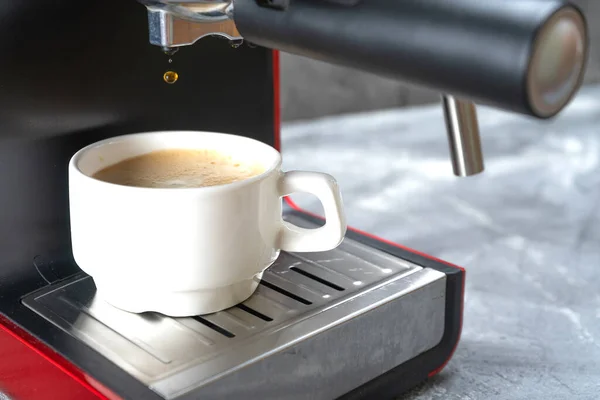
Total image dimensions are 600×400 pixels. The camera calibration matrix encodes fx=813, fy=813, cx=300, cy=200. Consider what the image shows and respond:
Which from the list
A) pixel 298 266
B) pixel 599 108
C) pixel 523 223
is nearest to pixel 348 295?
pixel 298 266

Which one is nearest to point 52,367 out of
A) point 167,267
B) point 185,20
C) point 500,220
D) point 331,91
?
point 167,267

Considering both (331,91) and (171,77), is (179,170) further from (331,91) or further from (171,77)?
(331,91)

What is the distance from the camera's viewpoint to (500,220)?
771mm

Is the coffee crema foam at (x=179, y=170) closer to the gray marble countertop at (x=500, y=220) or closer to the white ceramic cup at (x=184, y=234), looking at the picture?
the white ceramic cup at (x=184, y=234)

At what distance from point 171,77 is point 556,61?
274 mm

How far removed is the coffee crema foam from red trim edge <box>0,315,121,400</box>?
0.29 feet

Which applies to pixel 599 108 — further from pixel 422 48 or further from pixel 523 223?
pixel 422 48

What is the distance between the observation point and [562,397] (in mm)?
485

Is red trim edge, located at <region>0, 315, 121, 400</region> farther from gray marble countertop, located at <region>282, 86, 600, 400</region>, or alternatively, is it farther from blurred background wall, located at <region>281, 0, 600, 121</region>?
blurred background wall, located at <region>281, 0, 600, 121</region>

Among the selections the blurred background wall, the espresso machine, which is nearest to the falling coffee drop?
the espresso machine

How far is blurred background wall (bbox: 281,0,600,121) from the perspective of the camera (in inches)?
45.4

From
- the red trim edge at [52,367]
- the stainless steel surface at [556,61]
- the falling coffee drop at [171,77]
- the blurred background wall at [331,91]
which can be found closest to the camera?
the stainless steel surface at [556,61]

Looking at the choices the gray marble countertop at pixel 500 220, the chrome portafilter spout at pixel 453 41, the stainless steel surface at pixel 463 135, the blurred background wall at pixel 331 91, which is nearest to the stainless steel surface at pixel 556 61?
the chrome portafilter spout at pixel 453 41

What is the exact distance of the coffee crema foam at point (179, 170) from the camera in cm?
44
